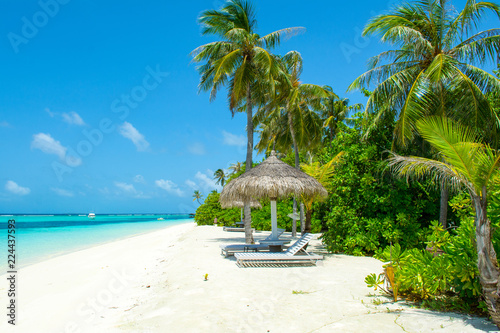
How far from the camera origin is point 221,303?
16.6 ft

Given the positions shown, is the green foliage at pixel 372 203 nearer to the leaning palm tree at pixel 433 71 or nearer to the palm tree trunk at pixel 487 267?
the leaning palm tree at pixel 433 71

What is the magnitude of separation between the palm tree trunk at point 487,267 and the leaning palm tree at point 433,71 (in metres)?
5.49

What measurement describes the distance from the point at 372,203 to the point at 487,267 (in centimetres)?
669

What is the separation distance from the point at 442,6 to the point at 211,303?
9952 mm

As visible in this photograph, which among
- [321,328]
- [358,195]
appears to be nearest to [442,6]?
[358,195]

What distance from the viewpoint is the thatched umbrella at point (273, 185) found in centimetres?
955

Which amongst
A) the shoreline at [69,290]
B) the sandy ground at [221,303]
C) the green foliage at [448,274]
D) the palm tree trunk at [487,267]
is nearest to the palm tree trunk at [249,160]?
the shoreline at [69,290]

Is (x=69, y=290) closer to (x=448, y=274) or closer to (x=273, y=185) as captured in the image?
(x=273, y=185)

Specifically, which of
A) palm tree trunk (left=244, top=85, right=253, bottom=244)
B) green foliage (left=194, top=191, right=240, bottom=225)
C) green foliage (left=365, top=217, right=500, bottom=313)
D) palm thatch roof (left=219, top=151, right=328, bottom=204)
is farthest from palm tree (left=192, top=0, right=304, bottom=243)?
green foliage (left=194, top=191, right=240, bottom=225)

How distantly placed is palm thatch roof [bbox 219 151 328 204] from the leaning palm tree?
2.82 m

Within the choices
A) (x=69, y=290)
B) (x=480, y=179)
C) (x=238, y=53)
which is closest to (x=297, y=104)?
(x=238, y=53)

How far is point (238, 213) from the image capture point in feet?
87.4

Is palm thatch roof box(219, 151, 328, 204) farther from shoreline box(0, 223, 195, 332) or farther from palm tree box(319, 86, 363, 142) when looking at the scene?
palm tree box(319, 86, 363, 142)

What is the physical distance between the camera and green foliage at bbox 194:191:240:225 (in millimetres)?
26781
